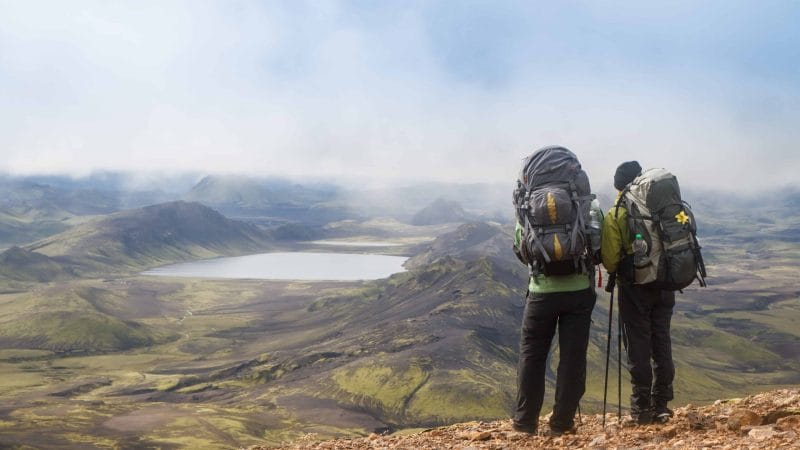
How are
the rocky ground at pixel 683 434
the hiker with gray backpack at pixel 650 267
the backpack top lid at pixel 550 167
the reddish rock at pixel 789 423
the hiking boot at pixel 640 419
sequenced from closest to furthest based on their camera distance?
the rocky ground at pixel 683 434, the reddish rock at pixel 789 423, the backpack top lid at pixel 550 167, the hiker with gray backpack at pixel 650 267, the hiking boot at pixel 640 419

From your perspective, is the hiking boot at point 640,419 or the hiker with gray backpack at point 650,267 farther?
the hiking boot at point 640,419

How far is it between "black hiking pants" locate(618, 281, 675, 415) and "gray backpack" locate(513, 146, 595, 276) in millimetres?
1391

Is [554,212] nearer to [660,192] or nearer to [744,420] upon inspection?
[660,192]

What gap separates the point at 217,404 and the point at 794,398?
6056 inches

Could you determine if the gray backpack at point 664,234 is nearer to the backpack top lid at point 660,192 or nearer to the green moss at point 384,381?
the backpack top lid at point 660,192

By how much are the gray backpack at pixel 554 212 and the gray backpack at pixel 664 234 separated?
1.07m

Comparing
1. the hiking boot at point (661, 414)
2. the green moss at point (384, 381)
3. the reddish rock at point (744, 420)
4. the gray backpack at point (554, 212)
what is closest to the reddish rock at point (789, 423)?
the reddish rock at point (744, 420)

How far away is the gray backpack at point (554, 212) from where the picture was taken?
9719mm

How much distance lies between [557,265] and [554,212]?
2.90ft

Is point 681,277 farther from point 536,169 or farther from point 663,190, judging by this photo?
point 536,169

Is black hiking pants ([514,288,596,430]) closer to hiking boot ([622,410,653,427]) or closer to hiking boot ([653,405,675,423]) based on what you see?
hiking boot ([622,410,653,427])

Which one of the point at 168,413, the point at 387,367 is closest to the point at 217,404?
the point at 168,413

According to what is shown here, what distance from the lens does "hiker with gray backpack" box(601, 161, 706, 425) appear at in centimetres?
1024

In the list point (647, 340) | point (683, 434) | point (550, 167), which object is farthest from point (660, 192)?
point (683, 434)
